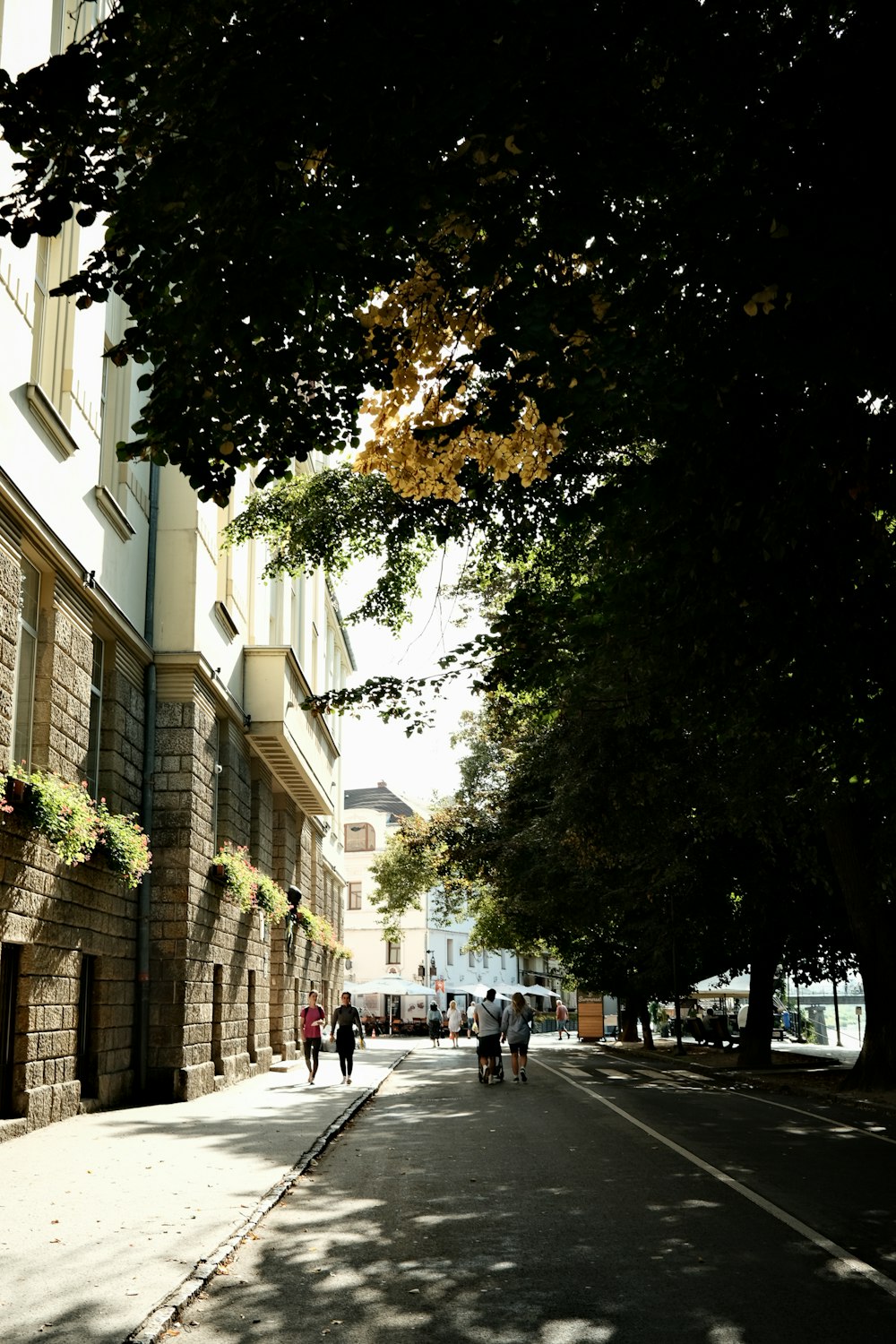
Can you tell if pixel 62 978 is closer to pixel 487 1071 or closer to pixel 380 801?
pixel 487 1071

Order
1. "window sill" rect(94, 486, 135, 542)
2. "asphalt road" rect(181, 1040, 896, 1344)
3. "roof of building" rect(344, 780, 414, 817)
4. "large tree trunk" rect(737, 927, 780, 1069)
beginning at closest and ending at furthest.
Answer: "asphalt road" rect(181, 1040, 896, 1344) → "window sill" rect(94, 486, 135, 542) → "large tree trunk" rect(737, 927, 780, 1069) → "roof of building" rect(344, 780, 414, 817)

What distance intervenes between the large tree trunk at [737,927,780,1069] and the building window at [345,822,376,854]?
54.6 meters

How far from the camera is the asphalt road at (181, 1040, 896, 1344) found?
5.96 meters

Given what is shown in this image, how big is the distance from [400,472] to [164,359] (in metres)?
1.68

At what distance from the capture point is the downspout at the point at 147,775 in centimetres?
1784

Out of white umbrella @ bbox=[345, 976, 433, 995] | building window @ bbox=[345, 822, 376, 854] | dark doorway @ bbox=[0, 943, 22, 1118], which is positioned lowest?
white umbrella @ bbox=[345, 976, 433, 995]

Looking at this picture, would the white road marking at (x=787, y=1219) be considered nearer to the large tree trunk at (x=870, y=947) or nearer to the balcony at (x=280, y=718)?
the large tree trunk at (x=870, y=947)

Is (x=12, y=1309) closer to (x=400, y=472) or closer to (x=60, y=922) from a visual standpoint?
(x=400, y=472)

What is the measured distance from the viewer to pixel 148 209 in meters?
6.44

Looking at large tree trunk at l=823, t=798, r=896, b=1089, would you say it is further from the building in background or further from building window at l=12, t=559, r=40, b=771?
the building in background

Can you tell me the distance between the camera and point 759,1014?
105 feet

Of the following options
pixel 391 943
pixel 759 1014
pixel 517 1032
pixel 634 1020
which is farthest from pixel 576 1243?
pixel 391 943

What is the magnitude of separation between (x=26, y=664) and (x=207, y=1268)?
8.47m

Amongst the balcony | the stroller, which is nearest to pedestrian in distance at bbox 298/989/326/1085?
the stroller
